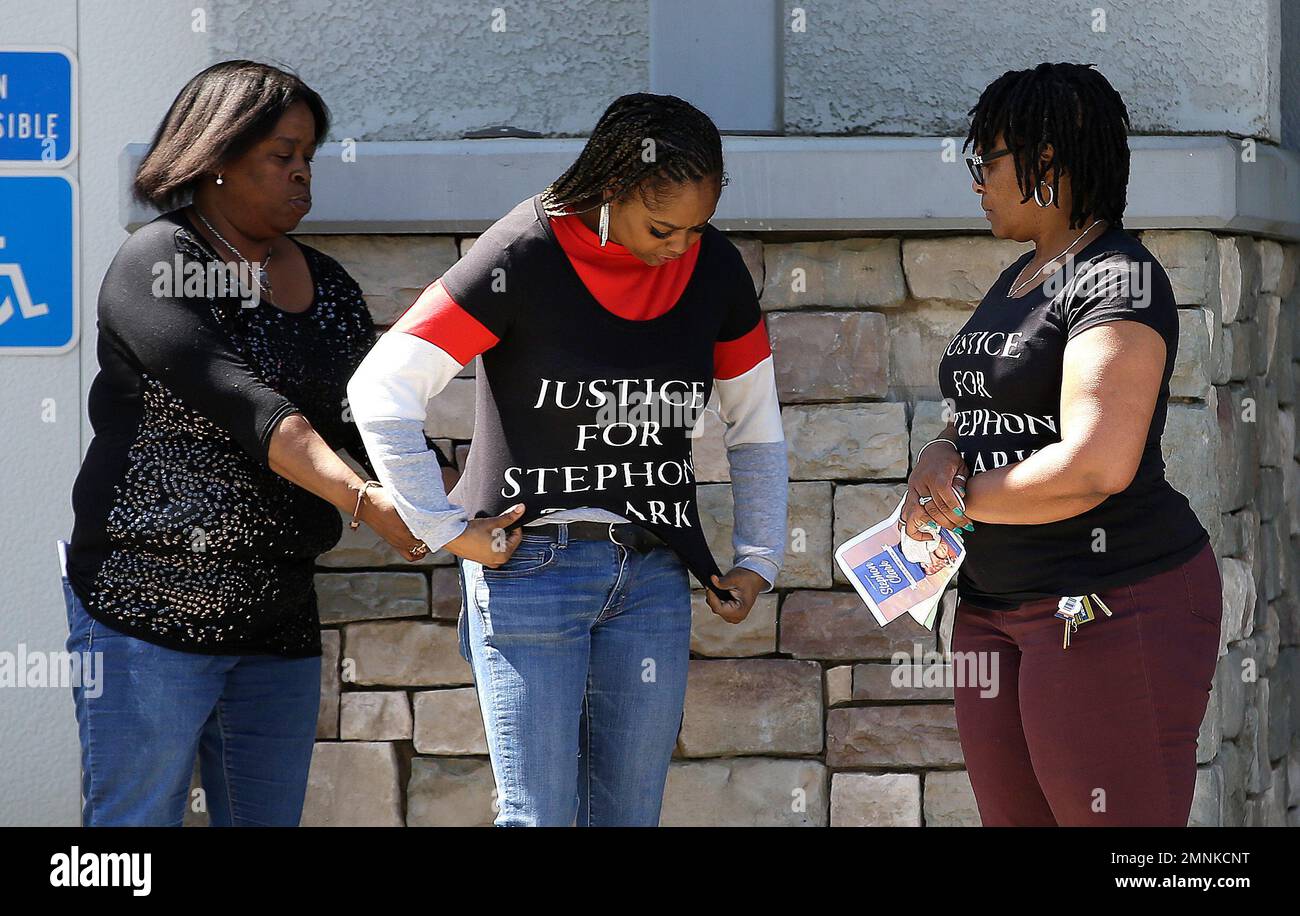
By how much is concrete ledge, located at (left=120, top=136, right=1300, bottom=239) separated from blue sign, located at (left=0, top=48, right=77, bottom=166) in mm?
414

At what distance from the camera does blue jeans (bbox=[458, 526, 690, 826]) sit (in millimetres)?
2271

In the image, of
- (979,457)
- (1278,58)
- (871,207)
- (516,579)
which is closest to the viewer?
(516,579)

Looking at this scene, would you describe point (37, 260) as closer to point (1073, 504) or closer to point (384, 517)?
point (384, 517)

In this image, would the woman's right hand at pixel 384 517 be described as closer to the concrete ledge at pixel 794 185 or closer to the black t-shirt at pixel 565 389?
the black t-shirt at pixel 565 389

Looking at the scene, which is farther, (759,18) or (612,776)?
(759,18)

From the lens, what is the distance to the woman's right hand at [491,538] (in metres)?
2.26

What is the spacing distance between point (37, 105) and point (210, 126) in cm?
121

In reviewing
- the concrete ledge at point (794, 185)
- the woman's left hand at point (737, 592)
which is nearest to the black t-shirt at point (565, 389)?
the woman's left hand at point (737, 592)

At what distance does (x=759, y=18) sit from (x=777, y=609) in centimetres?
146

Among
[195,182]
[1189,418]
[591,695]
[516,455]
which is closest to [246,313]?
[195,182]

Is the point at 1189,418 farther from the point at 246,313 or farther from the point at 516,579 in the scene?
the point at 246,313

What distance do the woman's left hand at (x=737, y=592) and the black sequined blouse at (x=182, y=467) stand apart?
82cm

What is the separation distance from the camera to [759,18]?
3348mm

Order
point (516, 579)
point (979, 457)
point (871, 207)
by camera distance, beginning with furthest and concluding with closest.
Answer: point (871, 207), point (979, 457), point (516, 579)
